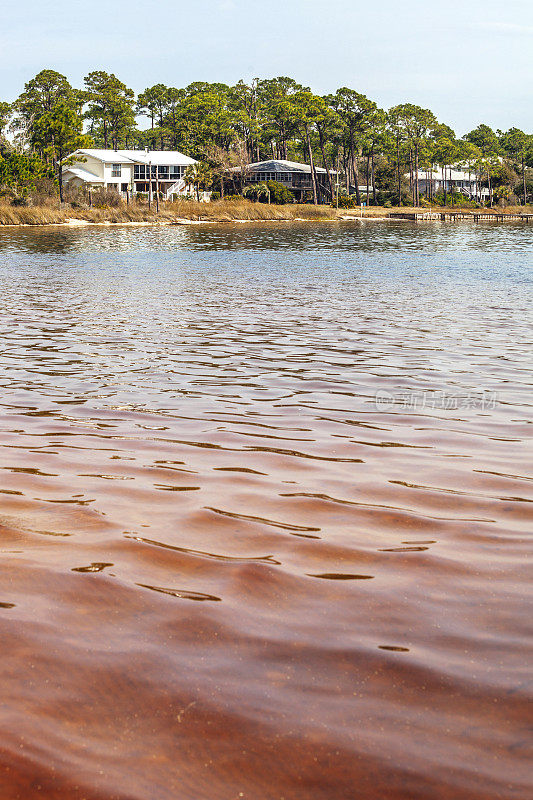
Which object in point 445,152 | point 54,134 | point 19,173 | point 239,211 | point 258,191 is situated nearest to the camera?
point 19,173

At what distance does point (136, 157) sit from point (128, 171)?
322cm

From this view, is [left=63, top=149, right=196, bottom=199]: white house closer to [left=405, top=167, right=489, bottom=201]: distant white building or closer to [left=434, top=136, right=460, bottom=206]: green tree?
[left=434, top=136, right=460, bottom=206]: green tree

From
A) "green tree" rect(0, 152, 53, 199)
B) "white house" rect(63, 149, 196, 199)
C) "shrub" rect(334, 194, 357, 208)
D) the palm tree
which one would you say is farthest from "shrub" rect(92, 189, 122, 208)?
"shrub" rect(334, 194, 357, 208)

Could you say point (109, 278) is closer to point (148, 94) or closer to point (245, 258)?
point (245, 258)

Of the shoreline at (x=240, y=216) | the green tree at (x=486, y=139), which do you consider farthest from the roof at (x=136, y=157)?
the green tree at (x=486, y=139)

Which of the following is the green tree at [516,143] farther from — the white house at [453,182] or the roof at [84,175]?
the roof at [84,175]

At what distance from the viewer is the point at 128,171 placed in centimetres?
10700

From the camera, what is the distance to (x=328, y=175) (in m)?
124

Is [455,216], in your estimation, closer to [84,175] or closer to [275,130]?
[275,130]

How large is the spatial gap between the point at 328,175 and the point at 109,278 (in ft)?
341

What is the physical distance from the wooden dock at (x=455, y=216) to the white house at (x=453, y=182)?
3293cm

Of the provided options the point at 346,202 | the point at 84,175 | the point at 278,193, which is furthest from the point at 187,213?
the point at 346,202

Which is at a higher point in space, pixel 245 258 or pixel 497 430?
pixel 245 258

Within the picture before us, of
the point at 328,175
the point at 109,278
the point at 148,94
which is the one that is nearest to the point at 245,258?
the point at 109,278
